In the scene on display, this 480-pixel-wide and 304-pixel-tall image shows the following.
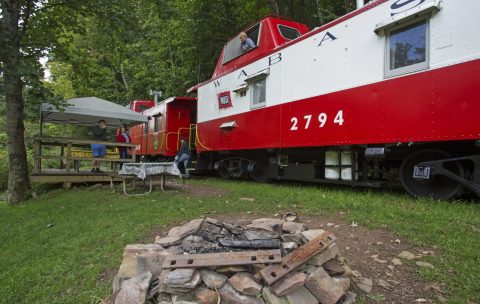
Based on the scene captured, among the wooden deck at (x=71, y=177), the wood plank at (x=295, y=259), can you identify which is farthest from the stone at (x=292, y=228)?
the wooden deck at (x=71, y=177)

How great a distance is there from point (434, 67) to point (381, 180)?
8.05 ft

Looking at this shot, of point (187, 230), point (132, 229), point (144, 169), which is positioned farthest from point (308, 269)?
point (144, 169)

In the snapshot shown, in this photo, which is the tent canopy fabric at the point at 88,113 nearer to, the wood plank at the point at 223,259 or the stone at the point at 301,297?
the wood plank at the point at 223,259

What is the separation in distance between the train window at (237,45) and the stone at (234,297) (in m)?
7.44

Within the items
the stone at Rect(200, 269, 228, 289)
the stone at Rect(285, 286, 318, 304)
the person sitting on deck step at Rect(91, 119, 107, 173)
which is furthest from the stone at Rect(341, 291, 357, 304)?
the person sitting on deck step at Rect(91, 119, 107, 173)

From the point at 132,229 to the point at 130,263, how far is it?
71.7 inches

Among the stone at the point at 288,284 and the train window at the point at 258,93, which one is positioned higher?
the train window at the point at 258,93

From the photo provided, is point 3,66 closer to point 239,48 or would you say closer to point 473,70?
point 239,48

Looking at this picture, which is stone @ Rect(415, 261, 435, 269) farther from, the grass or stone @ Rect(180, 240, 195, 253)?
stone @ Rect(180, 240, 195, 253)

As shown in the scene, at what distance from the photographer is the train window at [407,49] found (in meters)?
5.50

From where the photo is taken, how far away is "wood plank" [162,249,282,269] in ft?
9.62

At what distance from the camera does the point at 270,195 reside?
7043mm

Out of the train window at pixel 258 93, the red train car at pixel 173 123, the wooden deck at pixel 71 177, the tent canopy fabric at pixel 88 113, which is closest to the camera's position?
the train window at pixel 258 93

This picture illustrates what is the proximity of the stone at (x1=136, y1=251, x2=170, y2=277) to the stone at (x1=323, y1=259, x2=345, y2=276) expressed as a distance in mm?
1433
